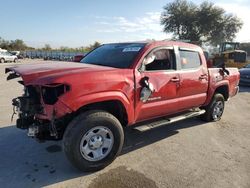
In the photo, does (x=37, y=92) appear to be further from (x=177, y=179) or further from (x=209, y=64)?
(x=209, y=64)

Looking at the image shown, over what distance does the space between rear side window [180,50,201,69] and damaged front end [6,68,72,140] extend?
2.67 m

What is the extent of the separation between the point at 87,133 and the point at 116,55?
1728 millimetres

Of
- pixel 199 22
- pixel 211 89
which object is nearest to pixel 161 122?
pixel 211 89

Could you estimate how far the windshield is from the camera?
4684 mm

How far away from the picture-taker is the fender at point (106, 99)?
12.1 feet

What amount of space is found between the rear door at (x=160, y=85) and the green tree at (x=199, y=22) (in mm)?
46509

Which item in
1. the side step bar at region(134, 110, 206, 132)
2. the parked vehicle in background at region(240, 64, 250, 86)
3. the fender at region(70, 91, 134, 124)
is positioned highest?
the fender at region(70, 91, 134, 124)

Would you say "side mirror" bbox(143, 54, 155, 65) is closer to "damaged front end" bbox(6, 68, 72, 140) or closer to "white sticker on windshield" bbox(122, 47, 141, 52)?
"white sticker on windshield" bbox(122, 47, 141, 52)

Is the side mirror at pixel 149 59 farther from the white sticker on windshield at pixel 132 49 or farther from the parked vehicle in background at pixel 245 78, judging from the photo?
the parked vehicle in background at pixel 245 78

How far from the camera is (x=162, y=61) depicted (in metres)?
5.09

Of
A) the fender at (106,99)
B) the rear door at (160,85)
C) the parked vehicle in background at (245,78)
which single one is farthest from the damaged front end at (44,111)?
the parked vehicle in background at (245,78)

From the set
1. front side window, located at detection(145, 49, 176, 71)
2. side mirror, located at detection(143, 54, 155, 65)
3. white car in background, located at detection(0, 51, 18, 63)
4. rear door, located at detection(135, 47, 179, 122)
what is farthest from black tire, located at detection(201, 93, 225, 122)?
white car in background, located at detection(0, 51, 18, 63)

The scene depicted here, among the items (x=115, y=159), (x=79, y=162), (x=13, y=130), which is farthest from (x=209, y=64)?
(x=13, y=130)

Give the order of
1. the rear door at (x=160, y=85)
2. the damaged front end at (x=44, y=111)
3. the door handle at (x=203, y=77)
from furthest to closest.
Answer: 1. the door handle at (x=203, y=77)
2. the rear door at (x=160, y=85)
3. the damaged front end at (x=44, y=111)
